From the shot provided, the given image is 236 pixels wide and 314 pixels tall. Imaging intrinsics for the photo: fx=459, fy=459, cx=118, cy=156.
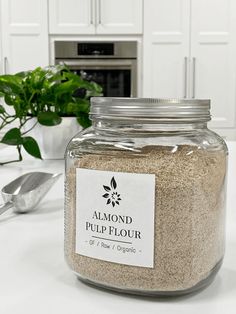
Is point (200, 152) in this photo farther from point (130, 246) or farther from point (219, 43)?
point (219, 43)

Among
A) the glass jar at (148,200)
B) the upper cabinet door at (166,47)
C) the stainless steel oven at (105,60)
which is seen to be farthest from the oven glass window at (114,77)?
the glass jar at (148,200)

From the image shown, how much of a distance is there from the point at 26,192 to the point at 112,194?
331mm

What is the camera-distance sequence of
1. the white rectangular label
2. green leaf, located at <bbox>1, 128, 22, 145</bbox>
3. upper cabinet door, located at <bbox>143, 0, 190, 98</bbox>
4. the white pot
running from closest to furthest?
the white rectangular label < green leaf, located at <bbox>1, 128, 22, 145</bbox> < the white pot < upper cabinet door, located at <bbox>143, 0, 190, 98</bbox>

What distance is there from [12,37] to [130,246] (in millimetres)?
2872

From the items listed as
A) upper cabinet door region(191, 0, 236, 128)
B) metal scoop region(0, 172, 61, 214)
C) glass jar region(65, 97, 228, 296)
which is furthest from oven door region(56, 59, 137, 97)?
glass jar region(65, 97, 228, 296)

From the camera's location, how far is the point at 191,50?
2.98 m

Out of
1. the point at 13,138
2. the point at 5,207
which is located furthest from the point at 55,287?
the point at 13,138

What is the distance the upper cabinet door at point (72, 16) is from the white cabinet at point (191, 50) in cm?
36

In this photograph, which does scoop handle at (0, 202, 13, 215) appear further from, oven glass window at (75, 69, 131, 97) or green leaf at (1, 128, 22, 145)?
oven glass window at (75, 69, 131, 97)

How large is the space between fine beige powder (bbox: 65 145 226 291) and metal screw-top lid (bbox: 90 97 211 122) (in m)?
0.03

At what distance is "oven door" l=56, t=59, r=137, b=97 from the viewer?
9.77ft

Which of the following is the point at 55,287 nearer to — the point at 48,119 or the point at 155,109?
the point at 155,109

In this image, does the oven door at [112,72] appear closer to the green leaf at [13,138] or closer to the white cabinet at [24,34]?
the white cabinet at [24,34]

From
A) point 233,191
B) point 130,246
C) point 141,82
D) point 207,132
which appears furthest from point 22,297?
point 141,82
